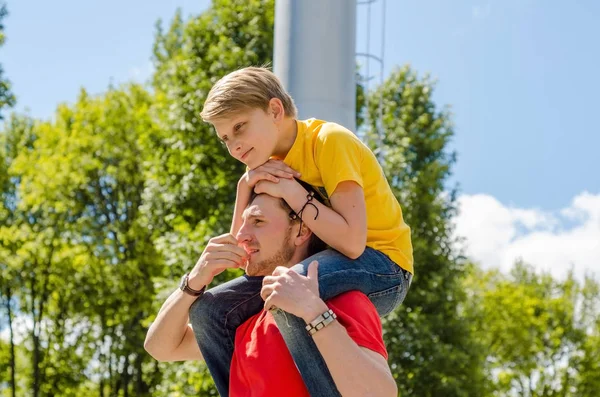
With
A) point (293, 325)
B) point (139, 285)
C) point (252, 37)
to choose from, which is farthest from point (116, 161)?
point (293, 325)

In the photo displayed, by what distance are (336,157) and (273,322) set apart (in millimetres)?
584

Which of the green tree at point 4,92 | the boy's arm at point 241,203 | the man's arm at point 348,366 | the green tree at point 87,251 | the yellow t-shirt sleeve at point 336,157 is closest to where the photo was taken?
the man's arm at point 348,366

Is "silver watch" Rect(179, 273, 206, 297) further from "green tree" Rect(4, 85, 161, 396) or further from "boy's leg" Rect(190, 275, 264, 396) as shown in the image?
"green tree" Rect(4, 85, 161, 396)

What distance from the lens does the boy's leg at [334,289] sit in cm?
247

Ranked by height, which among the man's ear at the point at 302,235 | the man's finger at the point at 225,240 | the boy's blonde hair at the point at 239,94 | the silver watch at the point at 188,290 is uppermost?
the boy's blonde hair at the point at 239,94

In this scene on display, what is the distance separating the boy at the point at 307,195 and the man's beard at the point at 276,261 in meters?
0.03

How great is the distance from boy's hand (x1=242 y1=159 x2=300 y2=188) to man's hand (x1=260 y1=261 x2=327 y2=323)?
422 millimetres

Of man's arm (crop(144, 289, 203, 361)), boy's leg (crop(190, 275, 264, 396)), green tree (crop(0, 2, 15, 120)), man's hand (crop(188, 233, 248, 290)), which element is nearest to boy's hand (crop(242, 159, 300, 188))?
man's hand (crop(188, 233, 248, 290))

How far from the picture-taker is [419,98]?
21234 mm

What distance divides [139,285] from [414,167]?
746cm

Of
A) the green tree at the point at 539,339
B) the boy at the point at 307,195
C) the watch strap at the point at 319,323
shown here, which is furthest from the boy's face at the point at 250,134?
the green tree at the point at 539,339

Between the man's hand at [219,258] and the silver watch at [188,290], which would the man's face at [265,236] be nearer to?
the man's hand at [219,258]

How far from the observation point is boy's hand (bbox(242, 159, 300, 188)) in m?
2.80

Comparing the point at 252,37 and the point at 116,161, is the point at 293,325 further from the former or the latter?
the point at 116,161
